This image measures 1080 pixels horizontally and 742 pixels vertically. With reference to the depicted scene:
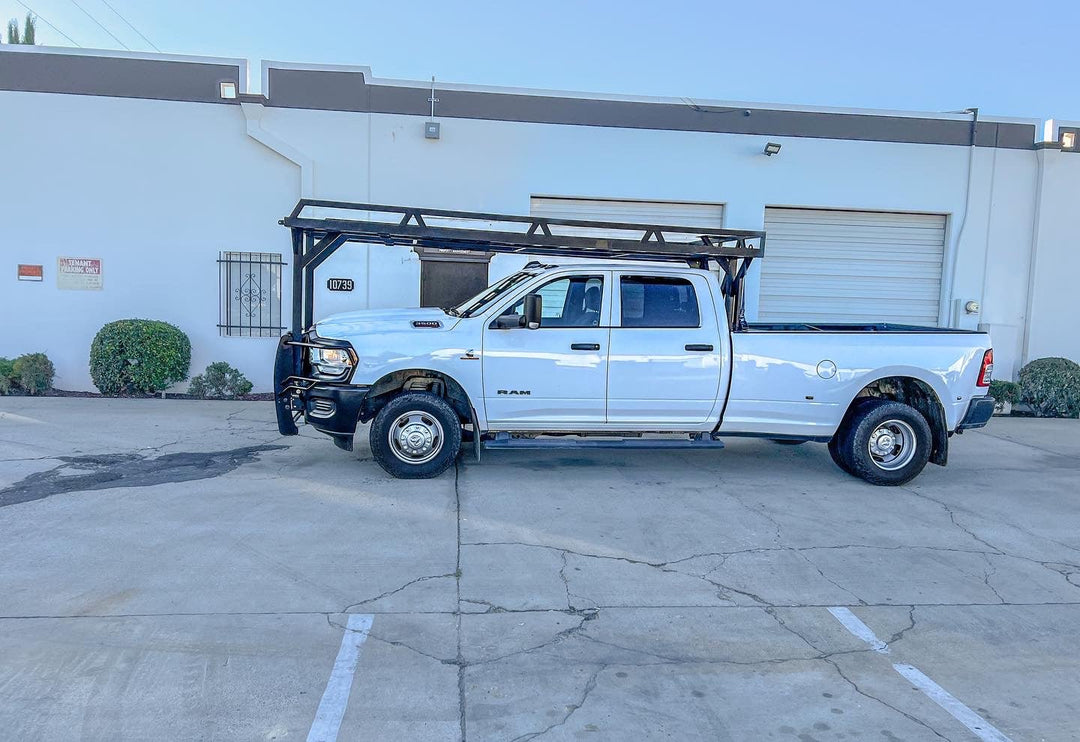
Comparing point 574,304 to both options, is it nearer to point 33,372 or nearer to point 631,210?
point 631,210

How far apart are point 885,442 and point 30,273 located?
12.2 metres

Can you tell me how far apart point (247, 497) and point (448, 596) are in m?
2.87

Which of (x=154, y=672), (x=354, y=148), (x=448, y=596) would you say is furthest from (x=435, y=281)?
(x=154, y=672)

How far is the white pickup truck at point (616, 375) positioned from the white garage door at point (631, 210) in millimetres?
5298

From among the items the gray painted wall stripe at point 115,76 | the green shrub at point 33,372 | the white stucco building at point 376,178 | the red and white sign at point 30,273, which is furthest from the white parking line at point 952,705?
the red and white sign at point 30,273

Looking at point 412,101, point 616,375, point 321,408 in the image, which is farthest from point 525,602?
point 412,101

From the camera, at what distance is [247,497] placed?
24.3 feet

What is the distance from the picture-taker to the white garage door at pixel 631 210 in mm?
13695

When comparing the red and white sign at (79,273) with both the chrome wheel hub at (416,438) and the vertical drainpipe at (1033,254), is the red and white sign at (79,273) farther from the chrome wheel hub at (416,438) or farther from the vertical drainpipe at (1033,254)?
the vertical drainpipe at (1033,254)

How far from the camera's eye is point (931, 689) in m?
4.29

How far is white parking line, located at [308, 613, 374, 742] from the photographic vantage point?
12.3 ft

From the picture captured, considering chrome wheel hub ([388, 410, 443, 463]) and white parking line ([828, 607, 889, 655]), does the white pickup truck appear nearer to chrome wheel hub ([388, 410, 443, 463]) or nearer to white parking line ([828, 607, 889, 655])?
chrome wheel hub ([388, 410, 443, 463])

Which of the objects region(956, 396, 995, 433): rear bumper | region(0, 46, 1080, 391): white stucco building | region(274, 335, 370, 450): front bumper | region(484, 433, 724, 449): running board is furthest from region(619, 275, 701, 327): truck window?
region(0, 46, 1080, 391): white stucco building

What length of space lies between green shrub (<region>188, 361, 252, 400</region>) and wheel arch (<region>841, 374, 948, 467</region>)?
351 inches
